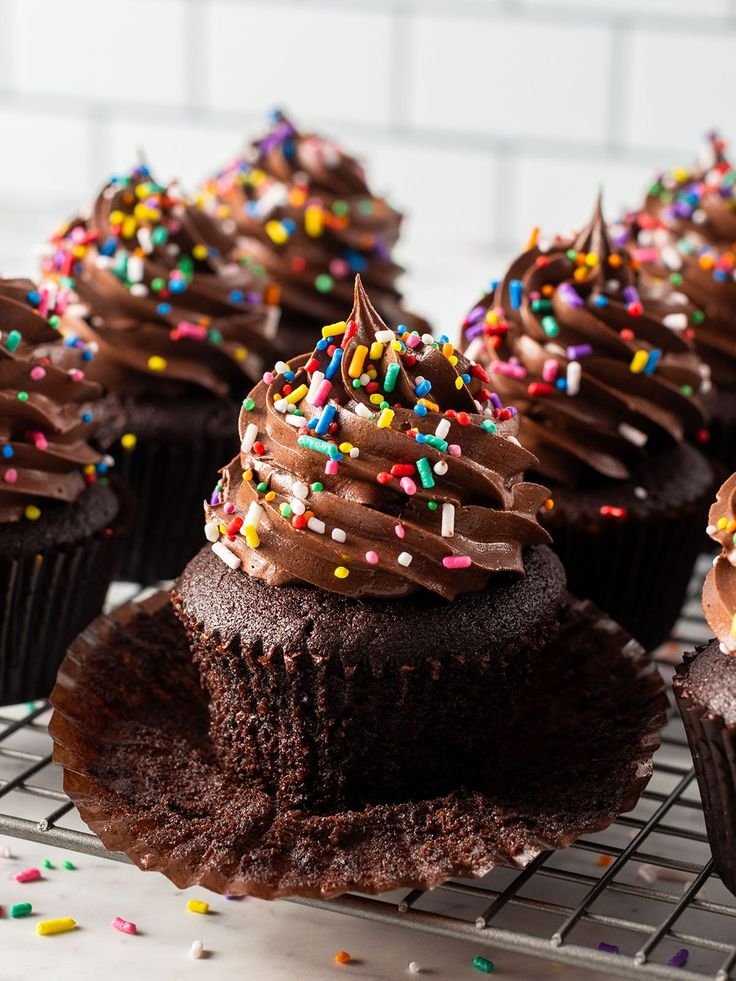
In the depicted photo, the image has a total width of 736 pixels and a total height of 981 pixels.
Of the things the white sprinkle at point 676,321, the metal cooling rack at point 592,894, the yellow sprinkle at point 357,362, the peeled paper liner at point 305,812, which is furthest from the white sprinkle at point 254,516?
the white sprinkle at point 676,321

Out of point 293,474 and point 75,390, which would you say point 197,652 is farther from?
point 75,390

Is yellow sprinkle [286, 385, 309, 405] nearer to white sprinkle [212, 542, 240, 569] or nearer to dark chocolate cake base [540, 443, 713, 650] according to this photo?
white sprinkle [212, 542, 240, 569]

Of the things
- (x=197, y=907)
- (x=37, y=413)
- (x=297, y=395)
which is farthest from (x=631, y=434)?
(x=197, y=907)

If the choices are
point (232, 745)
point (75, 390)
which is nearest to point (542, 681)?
point (232, 745)

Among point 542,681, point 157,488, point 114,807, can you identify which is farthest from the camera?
point 157,488

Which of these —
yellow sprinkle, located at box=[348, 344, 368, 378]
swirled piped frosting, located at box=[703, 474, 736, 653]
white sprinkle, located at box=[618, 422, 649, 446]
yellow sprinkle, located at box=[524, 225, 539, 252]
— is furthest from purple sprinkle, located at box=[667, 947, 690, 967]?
yellow sprinkle, located at box=[524, 225, 539, 252]
